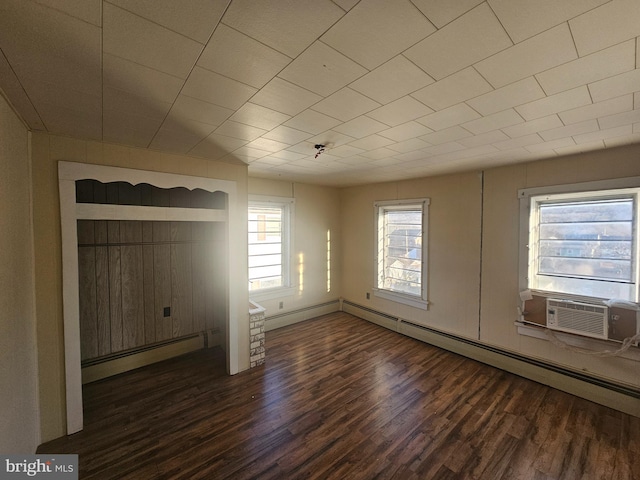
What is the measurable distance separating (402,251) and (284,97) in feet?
11.8

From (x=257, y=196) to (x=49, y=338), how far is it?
9.62ft

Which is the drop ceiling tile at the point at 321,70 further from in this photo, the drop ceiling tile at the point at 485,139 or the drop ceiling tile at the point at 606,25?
the drop ceiling tile at the point at 485,139

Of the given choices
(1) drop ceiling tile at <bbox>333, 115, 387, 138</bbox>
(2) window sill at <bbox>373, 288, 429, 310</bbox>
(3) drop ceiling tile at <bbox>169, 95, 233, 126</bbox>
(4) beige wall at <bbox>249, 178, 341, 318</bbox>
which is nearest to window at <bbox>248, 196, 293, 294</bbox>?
(4) beige wall at <bbox>249, 178, 341, 318</bbox>

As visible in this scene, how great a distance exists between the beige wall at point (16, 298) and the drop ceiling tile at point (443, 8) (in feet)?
7.31

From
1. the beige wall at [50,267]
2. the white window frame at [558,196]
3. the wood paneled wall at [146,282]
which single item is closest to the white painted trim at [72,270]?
the beige wall at [50,267]

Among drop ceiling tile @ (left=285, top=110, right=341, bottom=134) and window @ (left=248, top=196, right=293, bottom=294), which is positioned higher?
drop ceiling tile @ (left=285, top=110, right=341, bottom=134)

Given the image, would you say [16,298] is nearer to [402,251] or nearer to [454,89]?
[454,89]

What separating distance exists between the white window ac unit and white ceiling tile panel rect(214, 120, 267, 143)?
137 inches

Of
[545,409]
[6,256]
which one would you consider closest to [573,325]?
[545,409]

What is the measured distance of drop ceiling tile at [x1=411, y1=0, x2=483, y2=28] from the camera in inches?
37.1

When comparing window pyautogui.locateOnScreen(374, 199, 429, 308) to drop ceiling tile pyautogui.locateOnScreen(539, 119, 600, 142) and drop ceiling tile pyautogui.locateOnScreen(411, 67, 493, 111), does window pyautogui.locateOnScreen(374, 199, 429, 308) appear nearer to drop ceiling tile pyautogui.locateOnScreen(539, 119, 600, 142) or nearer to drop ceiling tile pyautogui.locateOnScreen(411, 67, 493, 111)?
drop ceiling tile pyautogui.locateOnScreen(539, 119, 600, 142)

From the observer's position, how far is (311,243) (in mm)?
5219

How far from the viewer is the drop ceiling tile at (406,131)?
209 cm

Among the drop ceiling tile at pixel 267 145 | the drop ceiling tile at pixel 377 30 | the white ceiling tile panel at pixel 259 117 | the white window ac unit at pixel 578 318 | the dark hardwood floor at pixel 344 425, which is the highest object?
the drop ceiling tile at pixel 267 145
